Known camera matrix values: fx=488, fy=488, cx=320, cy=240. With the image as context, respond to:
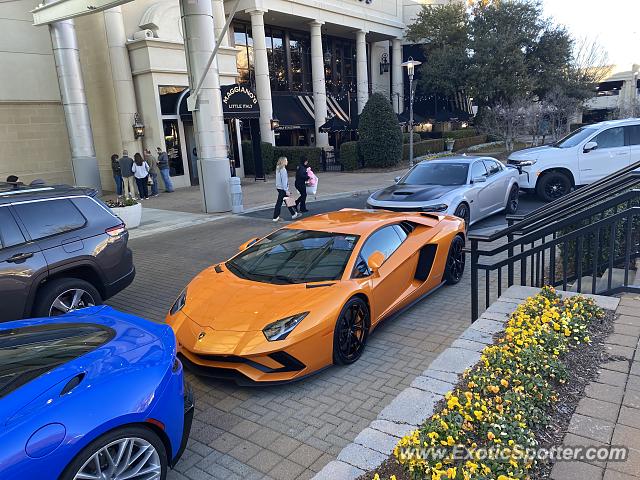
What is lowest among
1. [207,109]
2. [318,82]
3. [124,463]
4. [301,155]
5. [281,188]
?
[124,463]

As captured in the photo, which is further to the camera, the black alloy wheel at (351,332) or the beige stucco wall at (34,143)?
the beige stucco wall at (34,143)

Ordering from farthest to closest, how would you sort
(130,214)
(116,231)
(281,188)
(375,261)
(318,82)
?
1. (318,82)
2. (281,188)
3. (130,214)
4. (116,231)
5. (375,261)

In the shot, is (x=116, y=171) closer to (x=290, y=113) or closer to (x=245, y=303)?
(x=290, y=113)

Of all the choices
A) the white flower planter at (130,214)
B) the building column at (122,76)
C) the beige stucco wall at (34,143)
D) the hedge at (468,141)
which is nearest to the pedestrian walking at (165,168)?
the building column at (122,76)

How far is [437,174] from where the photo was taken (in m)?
10.9

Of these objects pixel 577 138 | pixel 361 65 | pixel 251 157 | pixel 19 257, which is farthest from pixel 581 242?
pixel 361 65

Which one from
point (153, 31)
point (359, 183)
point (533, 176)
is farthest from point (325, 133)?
point (533, 176)

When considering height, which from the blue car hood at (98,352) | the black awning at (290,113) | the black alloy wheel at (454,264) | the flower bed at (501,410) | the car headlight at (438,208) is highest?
the black awning at (290,113)

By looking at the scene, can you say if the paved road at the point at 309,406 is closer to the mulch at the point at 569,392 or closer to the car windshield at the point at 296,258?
the mulch at the point at 569,392

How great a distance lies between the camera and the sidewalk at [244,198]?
44.9 ft

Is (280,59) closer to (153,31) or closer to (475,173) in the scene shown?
(153,31)

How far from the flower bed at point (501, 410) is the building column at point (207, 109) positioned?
12.1 m

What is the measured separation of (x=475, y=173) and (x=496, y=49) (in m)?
27.9

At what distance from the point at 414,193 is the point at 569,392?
278 inches
